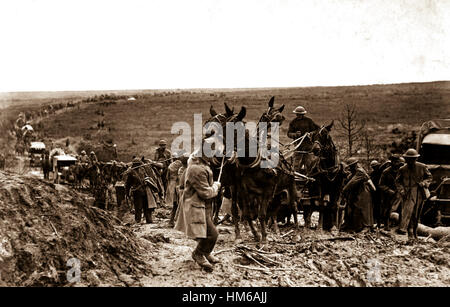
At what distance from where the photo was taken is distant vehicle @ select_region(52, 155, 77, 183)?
60.4 feet

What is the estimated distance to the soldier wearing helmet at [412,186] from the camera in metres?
9.23

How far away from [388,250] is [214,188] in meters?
3.92

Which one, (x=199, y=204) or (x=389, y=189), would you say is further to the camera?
(x=389, y=189)

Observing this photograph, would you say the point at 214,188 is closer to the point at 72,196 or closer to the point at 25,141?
the point at 72,196

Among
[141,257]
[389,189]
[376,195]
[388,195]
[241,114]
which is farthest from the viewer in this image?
[376,195]

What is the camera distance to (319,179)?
10.7 meters

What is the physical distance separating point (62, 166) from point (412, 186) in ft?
44.9

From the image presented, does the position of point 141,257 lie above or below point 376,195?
below

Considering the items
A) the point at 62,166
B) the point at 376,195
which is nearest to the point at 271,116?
the point at 376,195

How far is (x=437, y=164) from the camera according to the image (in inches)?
490

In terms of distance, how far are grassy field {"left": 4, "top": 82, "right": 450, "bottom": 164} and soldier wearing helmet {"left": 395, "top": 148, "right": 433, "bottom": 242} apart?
16.0 m

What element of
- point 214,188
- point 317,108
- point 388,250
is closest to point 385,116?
point 317,108

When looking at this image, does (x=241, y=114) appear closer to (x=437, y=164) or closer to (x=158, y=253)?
(x=158, y=253)

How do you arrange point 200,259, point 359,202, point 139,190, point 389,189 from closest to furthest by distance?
point 200,259 → point 359,202 → point 389,189 → point 139,190
